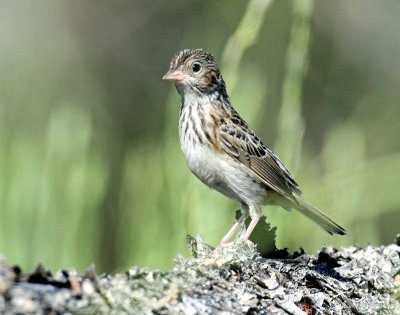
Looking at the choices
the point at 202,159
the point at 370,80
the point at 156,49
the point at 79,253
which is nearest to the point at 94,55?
the point at 156,49

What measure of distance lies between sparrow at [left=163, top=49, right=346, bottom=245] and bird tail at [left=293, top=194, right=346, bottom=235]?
0.08 ft

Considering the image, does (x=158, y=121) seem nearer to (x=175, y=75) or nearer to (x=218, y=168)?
(x=175, y=75)

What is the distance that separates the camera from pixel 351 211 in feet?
12.9

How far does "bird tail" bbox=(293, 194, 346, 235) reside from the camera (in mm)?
4117

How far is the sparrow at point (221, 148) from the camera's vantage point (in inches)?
182

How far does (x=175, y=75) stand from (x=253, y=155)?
476 mm

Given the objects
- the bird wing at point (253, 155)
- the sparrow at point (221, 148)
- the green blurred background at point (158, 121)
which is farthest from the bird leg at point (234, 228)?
the bird wing at point (253, 155)

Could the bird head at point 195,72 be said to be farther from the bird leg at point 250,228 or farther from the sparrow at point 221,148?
the bird leg at point 250,228

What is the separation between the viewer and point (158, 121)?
5715mm

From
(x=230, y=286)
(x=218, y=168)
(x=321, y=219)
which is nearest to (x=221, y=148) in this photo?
(x=218, y=168)

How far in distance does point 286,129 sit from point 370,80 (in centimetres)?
304

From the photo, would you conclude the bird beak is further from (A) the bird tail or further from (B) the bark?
(B) the bark

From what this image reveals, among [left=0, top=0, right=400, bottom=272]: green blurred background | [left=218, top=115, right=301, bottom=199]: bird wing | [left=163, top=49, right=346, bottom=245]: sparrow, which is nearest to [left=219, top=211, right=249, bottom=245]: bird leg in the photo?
[left=0, top=0, right=400, bottom=272]: green blurred background

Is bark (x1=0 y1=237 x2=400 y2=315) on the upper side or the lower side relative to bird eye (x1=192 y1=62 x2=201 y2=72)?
lower
